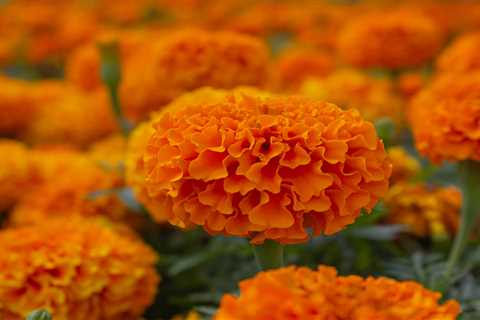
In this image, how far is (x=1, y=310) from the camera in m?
1.17

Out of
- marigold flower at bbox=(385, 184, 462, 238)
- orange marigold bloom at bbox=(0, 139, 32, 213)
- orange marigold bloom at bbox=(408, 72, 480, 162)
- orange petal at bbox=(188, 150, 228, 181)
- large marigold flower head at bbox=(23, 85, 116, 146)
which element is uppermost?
orange petal at bbox=(188, 150, 228, 181)

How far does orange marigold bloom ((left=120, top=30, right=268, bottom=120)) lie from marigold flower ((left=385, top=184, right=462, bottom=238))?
404 millimetres

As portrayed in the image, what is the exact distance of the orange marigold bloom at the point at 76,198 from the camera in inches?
63.0

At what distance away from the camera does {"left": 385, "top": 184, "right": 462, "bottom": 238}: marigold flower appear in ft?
4.94

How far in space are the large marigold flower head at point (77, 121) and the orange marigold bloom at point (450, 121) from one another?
1.17 meters

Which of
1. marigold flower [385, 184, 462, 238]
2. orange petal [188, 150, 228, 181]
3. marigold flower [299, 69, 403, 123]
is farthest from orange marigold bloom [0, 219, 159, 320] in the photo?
marigold flower [299, 69, 403, 123]

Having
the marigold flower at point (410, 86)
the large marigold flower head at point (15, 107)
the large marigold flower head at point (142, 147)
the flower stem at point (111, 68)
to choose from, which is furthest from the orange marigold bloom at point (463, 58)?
the large marigold flower head at point (15, 107)

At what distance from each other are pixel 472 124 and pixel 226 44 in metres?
0.65

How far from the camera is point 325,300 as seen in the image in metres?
0.74

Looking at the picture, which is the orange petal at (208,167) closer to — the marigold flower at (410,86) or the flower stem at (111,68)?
the flower stem at (111,68)

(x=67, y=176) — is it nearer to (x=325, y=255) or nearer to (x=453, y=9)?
(x=325, y=255)

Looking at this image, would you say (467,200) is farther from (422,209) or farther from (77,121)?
(77,121)

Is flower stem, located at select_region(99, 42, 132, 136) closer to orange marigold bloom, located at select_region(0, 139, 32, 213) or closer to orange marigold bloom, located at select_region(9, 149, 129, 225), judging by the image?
orange marigold bloom, located at select_region(9, 149, 129, 225)

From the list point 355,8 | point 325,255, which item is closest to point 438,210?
point 325,255
